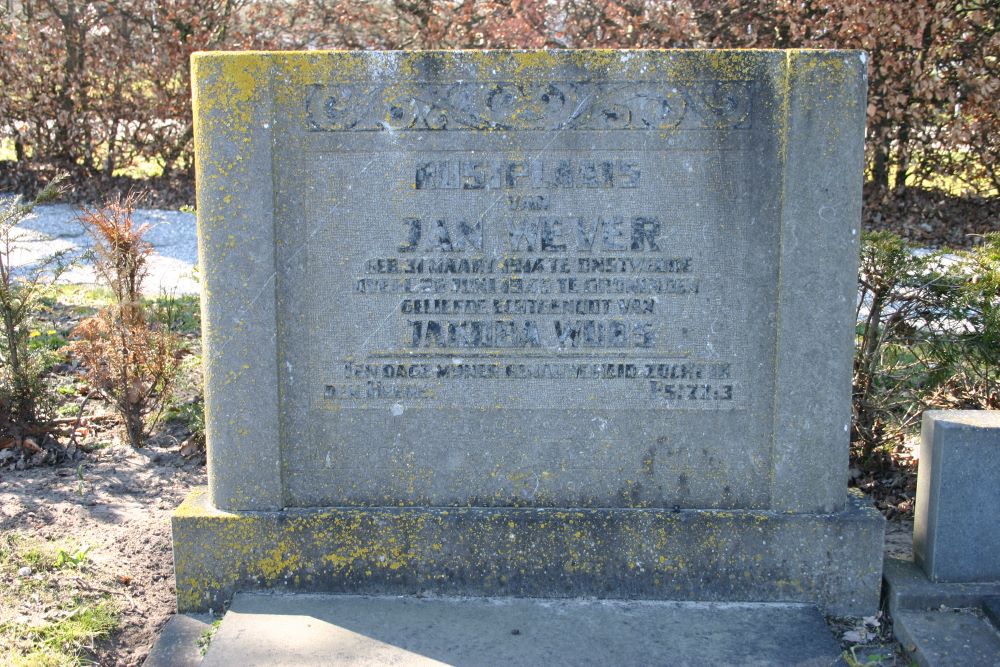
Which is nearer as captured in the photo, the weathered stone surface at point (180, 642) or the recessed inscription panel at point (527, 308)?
the weathered stone surface at point (180, 642)

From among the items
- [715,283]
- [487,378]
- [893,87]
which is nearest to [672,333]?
[715,283]

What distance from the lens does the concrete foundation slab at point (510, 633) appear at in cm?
310

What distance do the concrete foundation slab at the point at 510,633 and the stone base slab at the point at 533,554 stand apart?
0.06 meters

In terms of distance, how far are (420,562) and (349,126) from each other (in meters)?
1.56

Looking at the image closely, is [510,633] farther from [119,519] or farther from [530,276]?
[119,519]

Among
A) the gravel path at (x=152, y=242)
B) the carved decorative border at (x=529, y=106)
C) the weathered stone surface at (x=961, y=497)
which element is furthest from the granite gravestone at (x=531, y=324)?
the gravel path at (x=152, y=242)

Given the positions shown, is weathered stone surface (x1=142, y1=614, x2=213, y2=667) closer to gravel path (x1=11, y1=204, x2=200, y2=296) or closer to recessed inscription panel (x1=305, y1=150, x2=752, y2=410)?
recessed inscription panel (x1=305, y1=150, x2=752, y2=410)

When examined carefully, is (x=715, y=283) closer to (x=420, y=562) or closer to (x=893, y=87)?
(x=420, y=562)

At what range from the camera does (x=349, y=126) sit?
10.9 feet

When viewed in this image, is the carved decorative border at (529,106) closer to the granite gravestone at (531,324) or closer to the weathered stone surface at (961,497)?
the granite gravestone at (531,324)

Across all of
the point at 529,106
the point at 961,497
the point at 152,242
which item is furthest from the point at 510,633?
the point at 152,242

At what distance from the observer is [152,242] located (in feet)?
30.3

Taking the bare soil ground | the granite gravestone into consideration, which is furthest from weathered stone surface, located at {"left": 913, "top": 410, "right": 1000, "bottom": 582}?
the bare soil ground

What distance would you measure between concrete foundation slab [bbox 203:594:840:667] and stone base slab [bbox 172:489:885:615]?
0.21 ft
